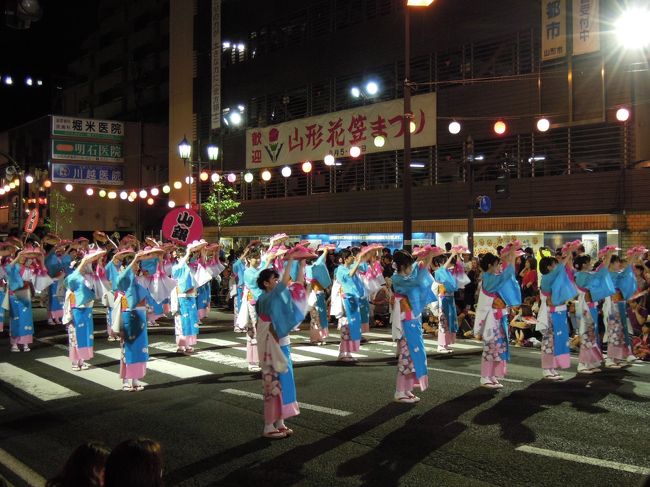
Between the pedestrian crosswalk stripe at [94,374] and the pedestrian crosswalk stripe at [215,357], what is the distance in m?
Result: 1.76

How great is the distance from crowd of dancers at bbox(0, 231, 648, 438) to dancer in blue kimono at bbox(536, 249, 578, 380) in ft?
0.05

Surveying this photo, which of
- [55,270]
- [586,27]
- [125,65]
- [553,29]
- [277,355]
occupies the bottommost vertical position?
[277,355]

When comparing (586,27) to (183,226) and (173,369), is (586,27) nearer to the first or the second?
(183,226)

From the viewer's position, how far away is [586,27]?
57.1 ft

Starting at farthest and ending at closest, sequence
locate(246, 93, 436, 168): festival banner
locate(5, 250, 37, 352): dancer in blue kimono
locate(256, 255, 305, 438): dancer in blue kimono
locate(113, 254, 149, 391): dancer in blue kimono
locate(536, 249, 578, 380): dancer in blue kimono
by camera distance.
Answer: locate(246, 93, 436, 168): festival banner < locate(5, 250, 37, 352): dancer in blue kimono < locate(536, 249, 578, 380): dancer in blue kimono < locate(113, 254, 149, 391): dancer in blue kimono < locate(256, 255, 305, 438): dancer in blue kimono

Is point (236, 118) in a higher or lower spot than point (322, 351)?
higher

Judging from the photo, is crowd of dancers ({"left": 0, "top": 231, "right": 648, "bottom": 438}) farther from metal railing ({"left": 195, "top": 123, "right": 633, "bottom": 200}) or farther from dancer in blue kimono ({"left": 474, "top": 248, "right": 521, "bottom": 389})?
metal railing ({"left": 195, "top": 123, "right": 633, "bottom": 200})

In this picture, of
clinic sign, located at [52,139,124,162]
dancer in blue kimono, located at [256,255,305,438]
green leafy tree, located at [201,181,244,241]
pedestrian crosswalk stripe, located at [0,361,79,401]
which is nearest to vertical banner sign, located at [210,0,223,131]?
green leafy tree, located at [201,181,244,241]

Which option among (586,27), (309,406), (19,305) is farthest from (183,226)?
(586,27)

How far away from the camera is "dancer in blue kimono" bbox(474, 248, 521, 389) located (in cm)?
876

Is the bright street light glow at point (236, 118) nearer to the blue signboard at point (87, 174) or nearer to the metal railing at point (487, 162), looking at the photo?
the metal railing at point (487, 162)

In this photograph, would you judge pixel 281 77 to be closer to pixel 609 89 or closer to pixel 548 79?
pixel 548 79

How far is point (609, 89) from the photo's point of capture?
17391 millimetres

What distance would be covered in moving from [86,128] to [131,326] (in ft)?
80.3
